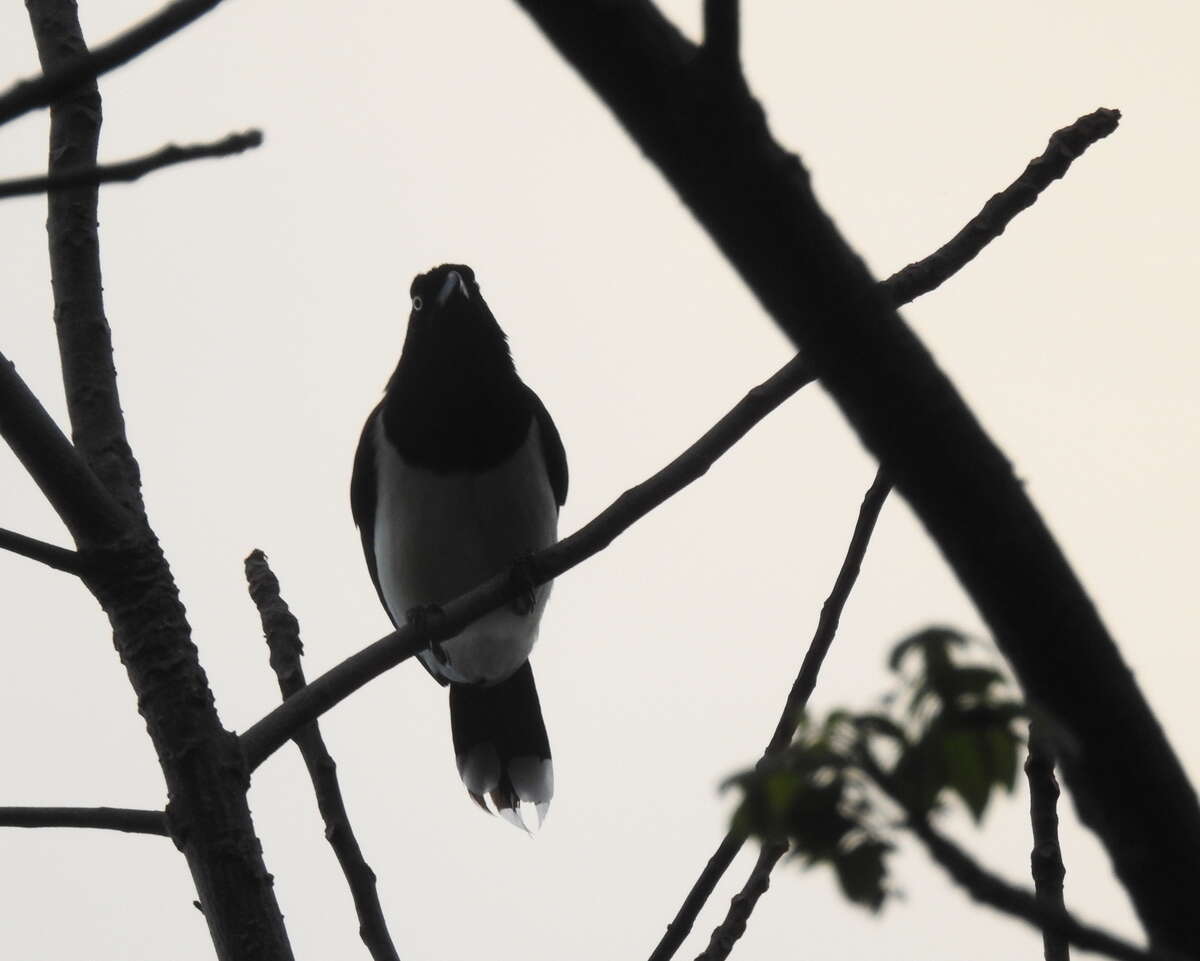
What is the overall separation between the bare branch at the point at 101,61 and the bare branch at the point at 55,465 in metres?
1.54

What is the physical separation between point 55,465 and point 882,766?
2147 millimetres

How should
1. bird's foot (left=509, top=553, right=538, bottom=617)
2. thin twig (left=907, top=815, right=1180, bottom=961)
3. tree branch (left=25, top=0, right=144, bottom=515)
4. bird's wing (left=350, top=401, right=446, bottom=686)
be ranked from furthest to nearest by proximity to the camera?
1. bird's wing (left=350, top=401, right=446, bottom=686)
2. bird's foot (left=509, top=553, right=538, bottom=617)
3. tree branch (left=25, top=0, right=144, bottom=515)
4. thin twig (left=907, top=815, right=1180, bottom=961)

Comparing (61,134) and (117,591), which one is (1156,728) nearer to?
(117,591)

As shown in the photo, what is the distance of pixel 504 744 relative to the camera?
7.78 m

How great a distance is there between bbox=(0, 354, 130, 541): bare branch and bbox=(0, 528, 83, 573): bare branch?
0.20 feet

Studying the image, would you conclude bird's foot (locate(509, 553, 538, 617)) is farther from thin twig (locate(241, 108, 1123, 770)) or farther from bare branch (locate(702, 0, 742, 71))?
bare branch (locate(702, 0, 742, 71))

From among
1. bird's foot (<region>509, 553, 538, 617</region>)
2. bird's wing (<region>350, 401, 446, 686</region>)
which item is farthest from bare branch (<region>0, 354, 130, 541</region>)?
bird's wing (<region>350, 401, 446, 686</region>)

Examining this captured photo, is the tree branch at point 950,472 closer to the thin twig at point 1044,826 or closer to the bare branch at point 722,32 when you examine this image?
the bare branch at point 722,32

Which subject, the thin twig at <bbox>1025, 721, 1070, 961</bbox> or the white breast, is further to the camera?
the white breast

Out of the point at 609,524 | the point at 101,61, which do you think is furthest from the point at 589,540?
the point at 101,61

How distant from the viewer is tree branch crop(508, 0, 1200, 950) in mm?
1164

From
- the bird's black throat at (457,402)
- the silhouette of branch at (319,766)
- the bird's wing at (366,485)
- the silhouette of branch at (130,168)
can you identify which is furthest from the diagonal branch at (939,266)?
the bird's wing at (366,485)

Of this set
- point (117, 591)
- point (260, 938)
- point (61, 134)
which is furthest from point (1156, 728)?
point (61, 134)

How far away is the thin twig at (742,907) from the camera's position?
3119 millimetres
